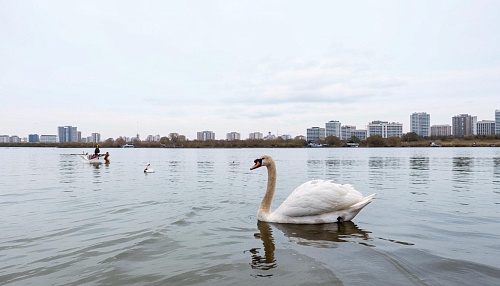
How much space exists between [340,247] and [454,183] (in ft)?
44.4

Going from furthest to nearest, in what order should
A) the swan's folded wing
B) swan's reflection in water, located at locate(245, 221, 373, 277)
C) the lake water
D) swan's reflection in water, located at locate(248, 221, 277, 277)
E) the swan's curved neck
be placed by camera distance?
the swan's curved neck → the swan's folded wing → swan's reflection in water, located at locate(245, 221, 373, 277) → swan's reflection in water, located at locate(248, 221, 277, 277) → the lake water

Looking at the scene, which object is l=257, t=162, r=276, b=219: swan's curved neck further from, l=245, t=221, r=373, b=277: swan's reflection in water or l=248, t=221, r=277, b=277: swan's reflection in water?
l=248, t=221, r=277, b=277: swan's reflection in water

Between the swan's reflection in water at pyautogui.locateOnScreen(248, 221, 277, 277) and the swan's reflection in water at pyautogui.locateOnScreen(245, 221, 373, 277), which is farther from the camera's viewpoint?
the swan's reflection in water at pyautogui.locateOnScreen(245, 221, 373, 277)

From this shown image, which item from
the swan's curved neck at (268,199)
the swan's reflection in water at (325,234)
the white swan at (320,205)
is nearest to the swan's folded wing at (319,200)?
the white swan at (320,205)

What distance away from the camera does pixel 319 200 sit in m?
8.50

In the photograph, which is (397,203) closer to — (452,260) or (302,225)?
(302,225)

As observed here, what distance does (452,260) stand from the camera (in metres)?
5.96

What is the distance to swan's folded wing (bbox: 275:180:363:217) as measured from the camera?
8.52m

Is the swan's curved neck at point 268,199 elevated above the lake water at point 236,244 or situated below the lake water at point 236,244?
above

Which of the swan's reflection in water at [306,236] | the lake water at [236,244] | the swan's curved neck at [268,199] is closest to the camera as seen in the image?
the lake water at [236,244]

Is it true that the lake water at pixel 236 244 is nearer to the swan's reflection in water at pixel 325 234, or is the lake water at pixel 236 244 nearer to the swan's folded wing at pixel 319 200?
the swan's reflection in water at pixel 325 234

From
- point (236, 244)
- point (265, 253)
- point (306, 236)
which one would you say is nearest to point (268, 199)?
point (306, 236)

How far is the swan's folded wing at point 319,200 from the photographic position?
852 cm

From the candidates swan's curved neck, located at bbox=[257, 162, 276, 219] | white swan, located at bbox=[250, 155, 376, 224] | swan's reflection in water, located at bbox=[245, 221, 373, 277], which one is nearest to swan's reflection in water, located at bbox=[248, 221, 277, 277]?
swan's reflection in water, located at bbox=[245, 221, 373, 277]
